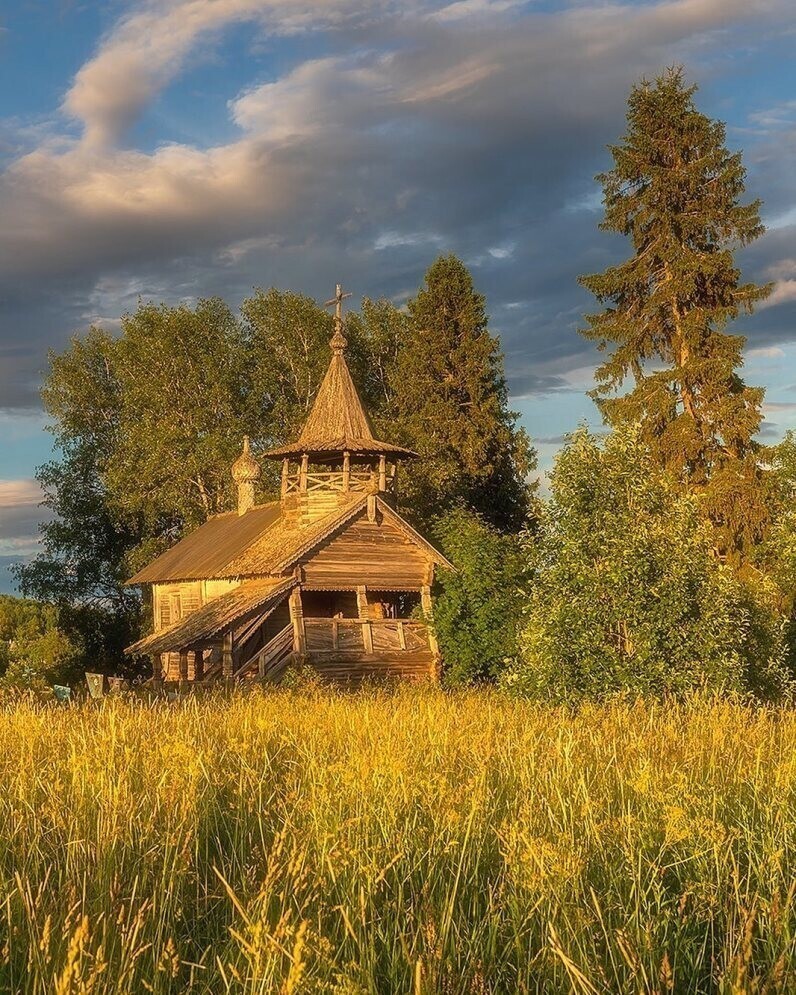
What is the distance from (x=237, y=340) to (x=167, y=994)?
45.8m

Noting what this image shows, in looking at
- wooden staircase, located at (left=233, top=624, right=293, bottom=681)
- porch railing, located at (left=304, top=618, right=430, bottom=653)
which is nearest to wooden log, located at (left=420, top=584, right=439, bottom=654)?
porch railing, located at (left=304, top=618, right=430, bottom=653)

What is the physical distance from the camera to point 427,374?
138 feet

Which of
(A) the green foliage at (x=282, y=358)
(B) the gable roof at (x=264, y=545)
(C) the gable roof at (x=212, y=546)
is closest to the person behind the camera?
(B) the gable roof at (x=264, y=545)

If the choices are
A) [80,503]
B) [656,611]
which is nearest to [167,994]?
[656,611]

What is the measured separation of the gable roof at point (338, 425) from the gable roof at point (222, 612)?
392 centimetres

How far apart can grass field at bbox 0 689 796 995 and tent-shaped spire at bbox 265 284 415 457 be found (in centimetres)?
2114

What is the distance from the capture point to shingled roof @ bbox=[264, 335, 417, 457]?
1154 inches

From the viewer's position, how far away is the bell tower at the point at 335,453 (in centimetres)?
2942

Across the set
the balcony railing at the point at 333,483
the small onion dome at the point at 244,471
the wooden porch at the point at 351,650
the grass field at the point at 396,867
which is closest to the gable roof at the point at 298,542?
the balcony railing at the point at 333,483

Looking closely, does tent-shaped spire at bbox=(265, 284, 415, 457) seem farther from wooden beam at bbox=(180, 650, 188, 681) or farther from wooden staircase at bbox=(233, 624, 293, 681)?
wooden beam at bbox=(180, 650, 188, 681)

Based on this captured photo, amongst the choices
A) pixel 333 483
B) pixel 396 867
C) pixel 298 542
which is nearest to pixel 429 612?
pixel 298 542

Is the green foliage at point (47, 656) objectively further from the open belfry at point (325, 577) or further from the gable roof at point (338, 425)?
the gable roof at point (338, 425)

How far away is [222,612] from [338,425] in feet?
21.8

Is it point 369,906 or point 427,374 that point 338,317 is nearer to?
point 427,374
